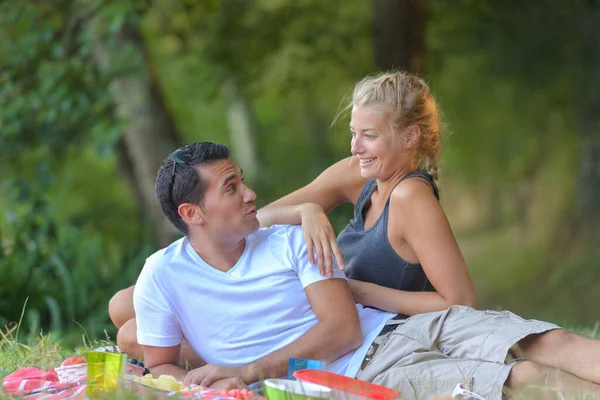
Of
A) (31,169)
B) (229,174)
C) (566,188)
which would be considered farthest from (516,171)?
(229,174)

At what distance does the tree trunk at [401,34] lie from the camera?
802 cm

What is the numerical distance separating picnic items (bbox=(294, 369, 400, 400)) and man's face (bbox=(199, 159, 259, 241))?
65 cm

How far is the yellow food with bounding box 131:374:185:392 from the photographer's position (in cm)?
296

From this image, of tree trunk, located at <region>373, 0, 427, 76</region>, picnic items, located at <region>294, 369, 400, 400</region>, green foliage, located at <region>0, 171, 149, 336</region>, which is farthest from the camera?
Result: tree trunk, located at <region>373, 0, 427, 76</region>

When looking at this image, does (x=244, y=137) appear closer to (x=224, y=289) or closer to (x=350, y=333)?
(x=224, y=289)

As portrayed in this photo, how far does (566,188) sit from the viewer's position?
1120 centimetres

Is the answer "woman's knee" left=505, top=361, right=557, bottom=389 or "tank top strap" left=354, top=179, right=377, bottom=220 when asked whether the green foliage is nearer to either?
"tank top strap" left=354, top=179, right=377, bottom=220

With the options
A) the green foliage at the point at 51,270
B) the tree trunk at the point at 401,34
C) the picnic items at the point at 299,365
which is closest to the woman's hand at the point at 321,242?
the picnic items at the point at 299,365

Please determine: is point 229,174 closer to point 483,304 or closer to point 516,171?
point 483,304

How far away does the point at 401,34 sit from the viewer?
8.05 meters

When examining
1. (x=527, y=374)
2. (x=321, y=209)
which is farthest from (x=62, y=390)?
(x=527, y=374)

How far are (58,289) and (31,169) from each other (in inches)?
75.1

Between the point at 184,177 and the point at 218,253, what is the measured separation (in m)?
0.33

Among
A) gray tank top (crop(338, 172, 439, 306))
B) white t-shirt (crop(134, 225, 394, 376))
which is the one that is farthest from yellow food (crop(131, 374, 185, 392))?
gray tank top (crop(338, 172, 439, 306))
